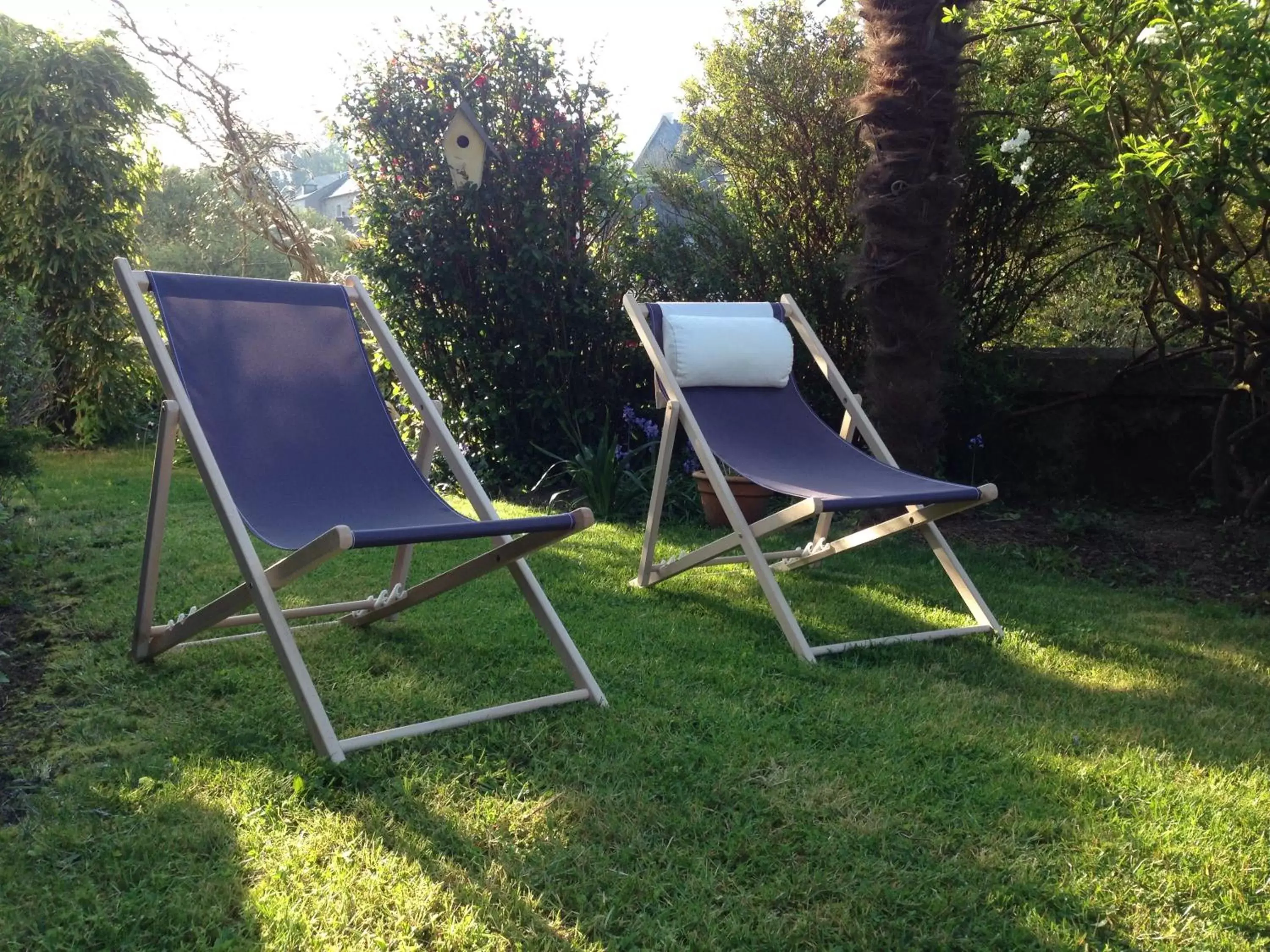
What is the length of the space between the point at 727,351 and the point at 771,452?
453 mm

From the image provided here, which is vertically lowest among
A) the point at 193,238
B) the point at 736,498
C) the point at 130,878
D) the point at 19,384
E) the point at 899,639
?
the point at 130,878

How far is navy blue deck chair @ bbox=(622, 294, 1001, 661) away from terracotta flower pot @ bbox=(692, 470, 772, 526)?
2.05 feet

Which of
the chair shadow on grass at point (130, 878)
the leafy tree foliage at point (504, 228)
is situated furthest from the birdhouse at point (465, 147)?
the chair shadow on grass at point (130, 878)

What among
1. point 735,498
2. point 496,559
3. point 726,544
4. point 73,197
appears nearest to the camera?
point 496,559

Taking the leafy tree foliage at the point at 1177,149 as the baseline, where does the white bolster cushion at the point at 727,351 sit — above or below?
below

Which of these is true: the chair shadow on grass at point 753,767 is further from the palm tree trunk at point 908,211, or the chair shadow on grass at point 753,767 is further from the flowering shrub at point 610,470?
the flowering shrub at point 610,470

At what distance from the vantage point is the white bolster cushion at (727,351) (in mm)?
3898

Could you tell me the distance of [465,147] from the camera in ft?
18.4

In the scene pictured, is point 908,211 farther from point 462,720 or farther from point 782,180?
point 462,720

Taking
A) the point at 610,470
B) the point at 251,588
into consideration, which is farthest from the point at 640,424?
the point at 251,588

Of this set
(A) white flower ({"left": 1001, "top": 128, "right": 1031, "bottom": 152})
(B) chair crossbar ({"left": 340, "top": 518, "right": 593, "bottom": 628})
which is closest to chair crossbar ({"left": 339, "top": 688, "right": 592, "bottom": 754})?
(B) chair crossbar ({"left": 340, "top": 518, "right": 593, "bottom": 628})

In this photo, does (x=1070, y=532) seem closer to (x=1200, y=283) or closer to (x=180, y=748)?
(x=1200, y=283)

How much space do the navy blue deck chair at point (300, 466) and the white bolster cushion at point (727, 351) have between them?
114cm

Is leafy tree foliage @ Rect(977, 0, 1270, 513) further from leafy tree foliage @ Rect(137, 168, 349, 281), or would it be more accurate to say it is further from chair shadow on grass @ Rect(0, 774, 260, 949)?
leafy tree foliage @ Rect(137, 168, 349, 281)
